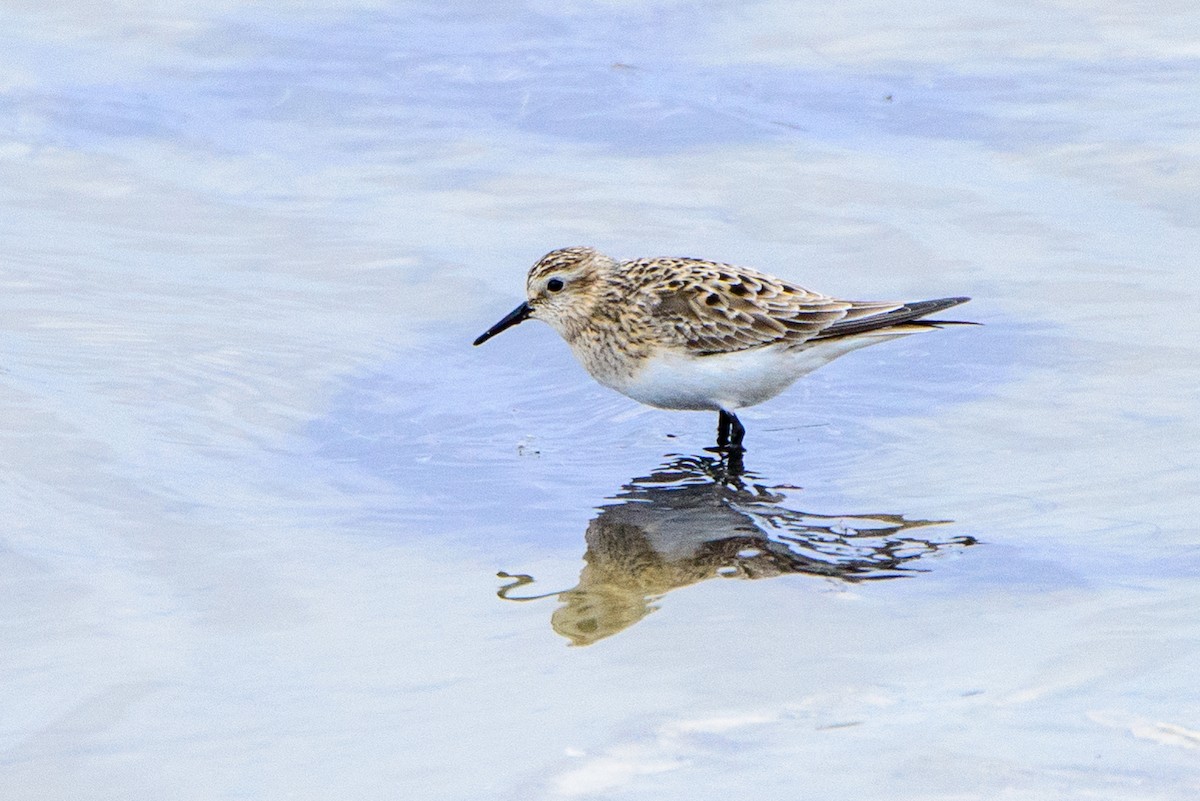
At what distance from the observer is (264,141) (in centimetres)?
1289

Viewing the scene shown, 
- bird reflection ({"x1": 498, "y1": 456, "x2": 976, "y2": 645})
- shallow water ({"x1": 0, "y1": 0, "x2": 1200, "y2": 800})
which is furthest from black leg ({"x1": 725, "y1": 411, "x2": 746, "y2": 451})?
bird reflection ({"x1": 498, "y1": 456, "x2": 976, "y2": 645})

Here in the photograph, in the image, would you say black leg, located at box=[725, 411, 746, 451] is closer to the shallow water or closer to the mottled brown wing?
the shallow water

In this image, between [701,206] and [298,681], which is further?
[701,206]

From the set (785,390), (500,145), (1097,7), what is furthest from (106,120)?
(1097,7)

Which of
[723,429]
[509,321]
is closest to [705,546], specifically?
[723,429]

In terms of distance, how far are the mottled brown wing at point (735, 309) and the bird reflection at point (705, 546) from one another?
3.23ft

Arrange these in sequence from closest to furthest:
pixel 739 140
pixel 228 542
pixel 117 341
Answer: pixel 228 542
pixel 117 341
pixel 739 140

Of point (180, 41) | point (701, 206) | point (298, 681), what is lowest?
point (298, 681)

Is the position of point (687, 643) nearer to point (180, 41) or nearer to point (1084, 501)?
point (1084, 501)

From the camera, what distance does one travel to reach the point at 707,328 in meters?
8.72

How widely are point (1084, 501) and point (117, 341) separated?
5.43 metres

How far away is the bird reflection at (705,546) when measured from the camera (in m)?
6.47

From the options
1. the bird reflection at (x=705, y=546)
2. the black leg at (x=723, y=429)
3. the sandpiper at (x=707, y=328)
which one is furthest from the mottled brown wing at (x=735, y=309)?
the bird reflection at (x=705, y=546)

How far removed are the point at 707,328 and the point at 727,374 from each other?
36 centimetres
